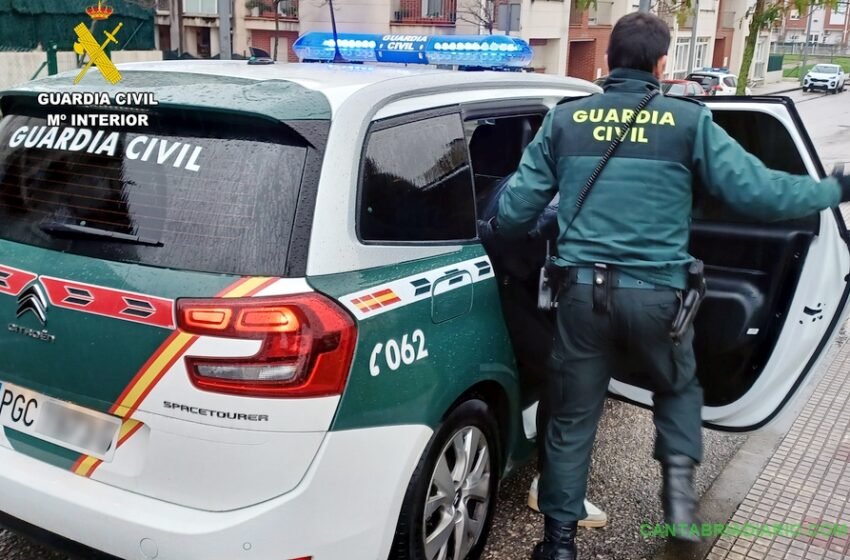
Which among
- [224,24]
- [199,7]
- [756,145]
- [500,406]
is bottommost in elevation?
[500,406]

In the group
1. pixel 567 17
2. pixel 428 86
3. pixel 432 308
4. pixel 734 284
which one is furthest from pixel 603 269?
pixel 567 17

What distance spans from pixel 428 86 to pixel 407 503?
1368 millimetres

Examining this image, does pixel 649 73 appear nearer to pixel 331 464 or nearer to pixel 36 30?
pixel 331 464

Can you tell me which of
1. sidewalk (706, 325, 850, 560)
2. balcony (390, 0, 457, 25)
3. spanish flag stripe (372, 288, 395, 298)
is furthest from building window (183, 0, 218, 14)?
spanish flag stripe (372, 288, 395, 298)

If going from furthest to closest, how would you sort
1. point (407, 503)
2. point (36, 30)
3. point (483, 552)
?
point (36, 30)
point (483, 552)
point (407, 503)

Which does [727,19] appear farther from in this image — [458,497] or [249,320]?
[249,320]

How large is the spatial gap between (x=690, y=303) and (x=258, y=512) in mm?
1514

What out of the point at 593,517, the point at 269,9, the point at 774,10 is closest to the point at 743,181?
the point at 593,517

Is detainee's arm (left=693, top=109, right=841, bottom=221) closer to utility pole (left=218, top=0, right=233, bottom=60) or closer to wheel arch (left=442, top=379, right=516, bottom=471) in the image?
wheel arch (left=442, top=379, right=516, bottom=471)

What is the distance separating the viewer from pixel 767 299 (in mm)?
3383

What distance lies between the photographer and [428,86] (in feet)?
9.27

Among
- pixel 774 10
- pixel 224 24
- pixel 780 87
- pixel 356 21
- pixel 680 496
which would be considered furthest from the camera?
pixel 780 87

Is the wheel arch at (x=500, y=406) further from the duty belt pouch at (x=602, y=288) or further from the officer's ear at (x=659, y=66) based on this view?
the officer's ear at (x=659, y=66)

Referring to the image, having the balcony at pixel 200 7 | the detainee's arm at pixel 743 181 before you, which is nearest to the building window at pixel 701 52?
the balcony at pixel 200 7
